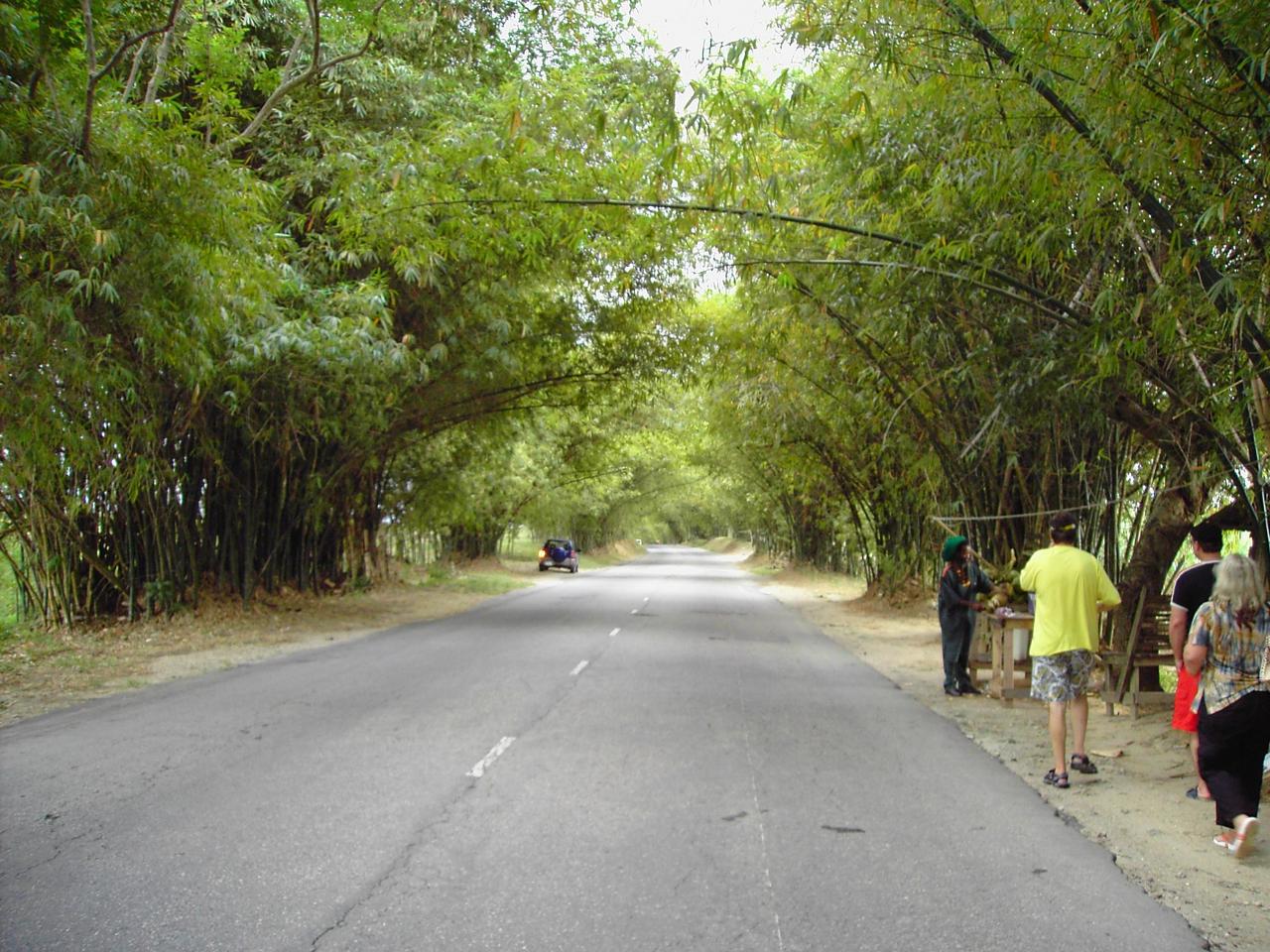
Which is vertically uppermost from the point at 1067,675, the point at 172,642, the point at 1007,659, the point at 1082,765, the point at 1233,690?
the point at 1233,690

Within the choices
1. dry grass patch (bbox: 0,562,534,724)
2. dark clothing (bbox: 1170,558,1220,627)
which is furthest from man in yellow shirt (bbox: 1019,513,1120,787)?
dry grass patch (bbox: 0,562,534,724)

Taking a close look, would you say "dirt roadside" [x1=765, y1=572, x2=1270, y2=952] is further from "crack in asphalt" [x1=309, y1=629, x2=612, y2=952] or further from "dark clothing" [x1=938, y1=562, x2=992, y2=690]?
"crack in asphalt" [x1=309, y1=629, x2=612, y2=952]

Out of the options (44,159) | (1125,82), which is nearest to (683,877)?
(1125,82)

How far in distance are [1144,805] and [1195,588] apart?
1357 mm

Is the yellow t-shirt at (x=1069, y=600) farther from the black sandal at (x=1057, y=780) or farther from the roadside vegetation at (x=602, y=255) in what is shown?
the roadside vegetation at (x=602, y=255)

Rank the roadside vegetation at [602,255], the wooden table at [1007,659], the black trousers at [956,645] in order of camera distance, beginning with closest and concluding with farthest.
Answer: the roadside vegetation at [602,255] < the wooden table at [1007,659] < the black trousers at [956,645]

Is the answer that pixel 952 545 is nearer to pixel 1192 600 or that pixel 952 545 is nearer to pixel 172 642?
pixel 1192 600

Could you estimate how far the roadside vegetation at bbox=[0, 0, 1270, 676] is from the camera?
5469 mm

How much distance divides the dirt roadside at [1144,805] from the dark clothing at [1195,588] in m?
1.16

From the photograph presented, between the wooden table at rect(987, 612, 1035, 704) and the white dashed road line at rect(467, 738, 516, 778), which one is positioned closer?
the white dashed road line at rect(467, 738, 516, 778)

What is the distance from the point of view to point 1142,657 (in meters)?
7.96

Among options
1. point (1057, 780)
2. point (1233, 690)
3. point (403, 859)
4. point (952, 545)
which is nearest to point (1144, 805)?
point (1057, 780)

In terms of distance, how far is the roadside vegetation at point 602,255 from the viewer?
5.47 meters

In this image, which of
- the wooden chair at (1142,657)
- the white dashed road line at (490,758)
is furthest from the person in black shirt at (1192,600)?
the white dashed road line at (490,758)
